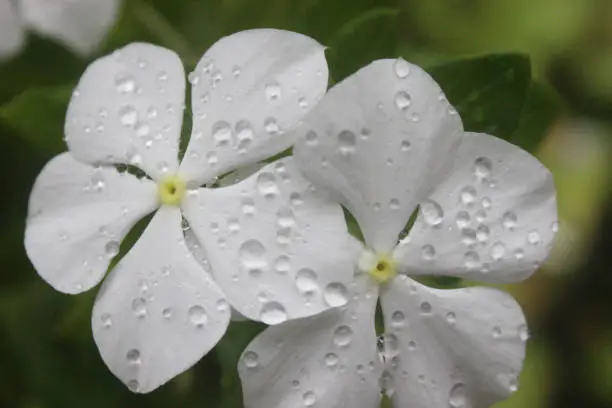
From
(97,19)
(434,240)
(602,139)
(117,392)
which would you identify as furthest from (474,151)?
(602,139)

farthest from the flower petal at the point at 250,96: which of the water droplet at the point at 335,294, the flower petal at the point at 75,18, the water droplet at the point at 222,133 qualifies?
the flower petal at the point at 75,18

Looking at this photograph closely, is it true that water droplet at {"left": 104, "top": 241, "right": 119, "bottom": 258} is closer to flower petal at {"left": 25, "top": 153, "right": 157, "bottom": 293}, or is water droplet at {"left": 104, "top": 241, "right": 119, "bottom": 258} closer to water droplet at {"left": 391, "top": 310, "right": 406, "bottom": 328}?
flower petal at {"left": 25, "top": 153, "right": 157, "bottom": 293}

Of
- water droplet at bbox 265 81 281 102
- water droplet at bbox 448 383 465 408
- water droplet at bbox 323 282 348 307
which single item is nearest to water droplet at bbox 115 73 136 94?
water droplet at bbox 265 81 281 102

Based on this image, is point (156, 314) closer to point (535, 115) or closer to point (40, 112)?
→ point (40, 112)

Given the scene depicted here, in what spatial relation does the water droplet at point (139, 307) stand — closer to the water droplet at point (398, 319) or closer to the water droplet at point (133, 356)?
the water droplet at point (133, 356)

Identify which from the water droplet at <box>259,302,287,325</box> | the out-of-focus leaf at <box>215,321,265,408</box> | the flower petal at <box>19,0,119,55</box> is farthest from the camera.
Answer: the flower petal at <box>19,0,119,55</box>

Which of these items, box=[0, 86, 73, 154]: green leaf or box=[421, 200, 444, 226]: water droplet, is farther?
box=[0, 86, 73, 154]: green leaf

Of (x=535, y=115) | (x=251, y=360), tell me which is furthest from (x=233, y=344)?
(x=535, y=115)

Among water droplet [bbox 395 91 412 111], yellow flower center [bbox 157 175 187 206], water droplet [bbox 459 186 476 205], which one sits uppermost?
water droplet [bbox 395 91 412 111]
